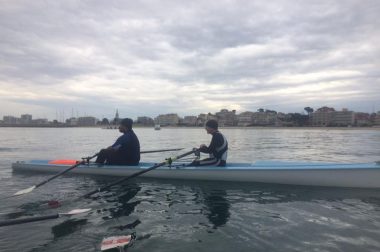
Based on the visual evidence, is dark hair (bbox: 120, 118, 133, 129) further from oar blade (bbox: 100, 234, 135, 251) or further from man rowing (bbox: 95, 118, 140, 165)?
oar blade (bbox: 100, 234, 135, 251)

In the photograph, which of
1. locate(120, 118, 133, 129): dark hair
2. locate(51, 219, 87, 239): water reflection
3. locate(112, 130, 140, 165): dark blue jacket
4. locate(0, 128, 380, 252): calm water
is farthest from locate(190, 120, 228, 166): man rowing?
locate(51, 219, 87, 239): water reflection

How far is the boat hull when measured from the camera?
10.1 m

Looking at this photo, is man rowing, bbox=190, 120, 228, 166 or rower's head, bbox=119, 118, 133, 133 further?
rower's head, bbox=119, 118, 133, 133

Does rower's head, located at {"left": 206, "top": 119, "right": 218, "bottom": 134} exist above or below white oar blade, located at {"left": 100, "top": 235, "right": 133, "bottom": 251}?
above

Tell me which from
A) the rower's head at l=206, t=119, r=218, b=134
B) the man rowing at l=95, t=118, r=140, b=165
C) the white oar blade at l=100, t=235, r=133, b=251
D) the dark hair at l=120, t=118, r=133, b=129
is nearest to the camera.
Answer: the white oar blade at l=100, t=235, r=133, b=251

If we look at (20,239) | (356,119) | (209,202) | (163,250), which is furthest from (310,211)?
(356,119)

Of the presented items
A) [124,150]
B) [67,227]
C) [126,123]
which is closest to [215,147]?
[126,123]

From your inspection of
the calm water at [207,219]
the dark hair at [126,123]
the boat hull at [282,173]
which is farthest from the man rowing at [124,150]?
the calm water at [207,219]

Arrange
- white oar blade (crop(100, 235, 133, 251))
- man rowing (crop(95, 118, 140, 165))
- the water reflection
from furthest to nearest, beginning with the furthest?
man rowing (crop(95, 118, 140, 165)), the water reflection, white oar blade (crop(100, 235, 133, 251))

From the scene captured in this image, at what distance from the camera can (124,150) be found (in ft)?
42.8

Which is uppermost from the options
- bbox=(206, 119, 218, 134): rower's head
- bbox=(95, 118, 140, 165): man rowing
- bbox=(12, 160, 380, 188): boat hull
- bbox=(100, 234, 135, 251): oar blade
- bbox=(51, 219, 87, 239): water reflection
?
bbox=(206, 119, 218, 134): rower's head

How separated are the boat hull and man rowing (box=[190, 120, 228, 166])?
A: 0.39 m

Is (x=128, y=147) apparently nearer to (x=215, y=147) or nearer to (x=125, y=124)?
(x=125, y=124)

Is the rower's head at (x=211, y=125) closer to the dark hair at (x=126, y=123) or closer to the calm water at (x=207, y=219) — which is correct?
the calm water at (x=207, y=219)
